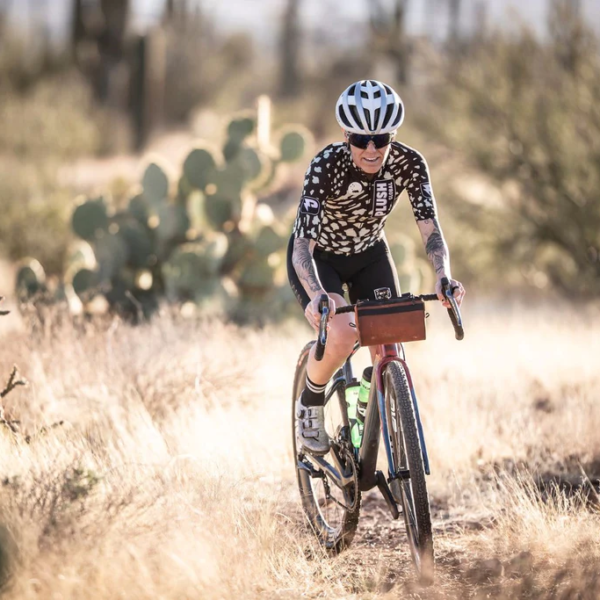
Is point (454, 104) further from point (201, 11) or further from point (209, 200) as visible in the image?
point (201, 11)

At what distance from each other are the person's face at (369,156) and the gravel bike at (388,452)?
26.1 inches

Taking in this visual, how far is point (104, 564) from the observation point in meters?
3.17

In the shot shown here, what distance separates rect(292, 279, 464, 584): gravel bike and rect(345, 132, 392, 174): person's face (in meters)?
0.66

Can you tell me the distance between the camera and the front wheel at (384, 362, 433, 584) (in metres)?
3.32

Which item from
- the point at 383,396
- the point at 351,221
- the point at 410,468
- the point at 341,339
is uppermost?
the point at 351,221

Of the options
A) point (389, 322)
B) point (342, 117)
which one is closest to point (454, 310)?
point (389, 322)

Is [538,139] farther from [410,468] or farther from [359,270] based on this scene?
[410,468]

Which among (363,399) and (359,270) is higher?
(359,270)

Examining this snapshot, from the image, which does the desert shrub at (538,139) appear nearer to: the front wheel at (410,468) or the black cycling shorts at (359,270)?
the black cycling shorts at (359,270)

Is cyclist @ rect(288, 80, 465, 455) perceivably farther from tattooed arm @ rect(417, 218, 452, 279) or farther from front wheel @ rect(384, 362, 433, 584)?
front wheel @ rect(384, 362, 433, 584)

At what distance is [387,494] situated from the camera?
12.0ft

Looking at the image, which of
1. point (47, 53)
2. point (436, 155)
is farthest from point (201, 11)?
point (436, 155)

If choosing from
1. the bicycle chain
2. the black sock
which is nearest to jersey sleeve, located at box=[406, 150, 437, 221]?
the black sock

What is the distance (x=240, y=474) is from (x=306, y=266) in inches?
49.3
